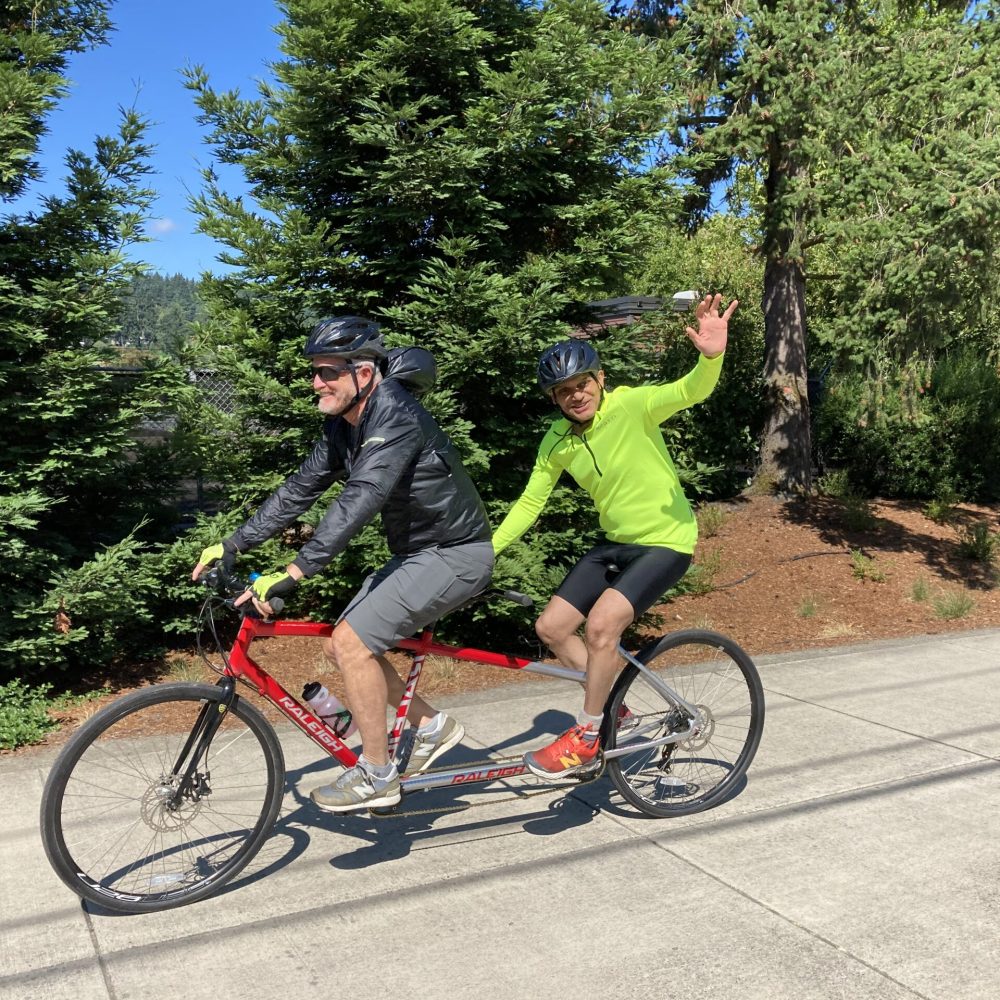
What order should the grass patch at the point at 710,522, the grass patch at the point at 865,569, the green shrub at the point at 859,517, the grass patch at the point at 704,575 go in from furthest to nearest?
1. the green shrub at the point at 859,517
2. the grass patch at the point at 710,522
3. the grass patch at the point at 865,569
4. the grass patch at the point at 704,575

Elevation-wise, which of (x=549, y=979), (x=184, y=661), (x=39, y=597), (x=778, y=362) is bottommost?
(x=549, y=979)

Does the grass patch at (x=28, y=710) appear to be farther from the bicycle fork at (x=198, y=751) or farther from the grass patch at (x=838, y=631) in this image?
the grass patch at (x=838, y=631)

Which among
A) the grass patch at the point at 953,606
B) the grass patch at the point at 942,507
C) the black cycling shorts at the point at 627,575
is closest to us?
the black cycling shorts at the point at 627,575

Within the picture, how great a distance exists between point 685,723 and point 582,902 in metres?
1.09

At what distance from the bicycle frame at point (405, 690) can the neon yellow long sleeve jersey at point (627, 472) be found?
511mm

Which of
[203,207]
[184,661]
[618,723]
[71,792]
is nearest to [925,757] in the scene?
[618,723]

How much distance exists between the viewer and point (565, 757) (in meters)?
4.09

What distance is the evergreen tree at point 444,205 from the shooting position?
6.54 metres

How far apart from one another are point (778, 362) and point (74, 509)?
864cm

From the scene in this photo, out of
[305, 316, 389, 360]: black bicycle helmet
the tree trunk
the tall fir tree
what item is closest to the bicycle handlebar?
[305, 316, 389, 360]: black bicycle helmet

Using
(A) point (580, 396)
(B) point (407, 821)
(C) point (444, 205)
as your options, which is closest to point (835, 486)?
(C) point (444, 205)

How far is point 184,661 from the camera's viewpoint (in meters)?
6.64

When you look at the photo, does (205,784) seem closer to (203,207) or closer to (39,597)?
(39,597)

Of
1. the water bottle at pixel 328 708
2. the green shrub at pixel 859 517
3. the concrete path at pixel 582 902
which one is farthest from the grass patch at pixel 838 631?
the water bottle at pixel 328 708
